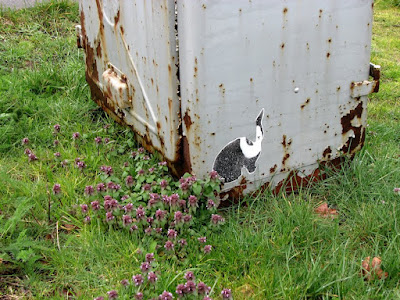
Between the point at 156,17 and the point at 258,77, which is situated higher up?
the point at 156,17

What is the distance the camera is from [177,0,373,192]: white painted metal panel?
2.42 meters

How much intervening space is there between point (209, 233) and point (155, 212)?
0.91ft

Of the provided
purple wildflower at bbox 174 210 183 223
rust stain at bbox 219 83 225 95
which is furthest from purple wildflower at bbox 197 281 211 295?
rust stain at bbox 219 83 225 95

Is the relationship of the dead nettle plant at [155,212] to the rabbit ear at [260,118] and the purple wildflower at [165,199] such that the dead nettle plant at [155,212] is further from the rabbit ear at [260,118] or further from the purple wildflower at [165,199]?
the rabbit ear at [260,118]

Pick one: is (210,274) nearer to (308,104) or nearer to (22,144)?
(308,104)

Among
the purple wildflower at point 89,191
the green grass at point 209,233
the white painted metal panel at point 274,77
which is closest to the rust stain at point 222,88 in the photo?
the white painted metal panel at point 274,77

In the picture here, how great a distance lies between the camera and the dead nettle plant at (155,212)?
239 cm

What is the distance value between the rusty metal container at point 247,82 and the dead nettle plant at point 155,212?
13 centimetres

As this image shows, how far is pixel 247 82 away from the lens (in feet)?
8.36

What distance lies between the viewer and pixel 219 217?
2.54 meters

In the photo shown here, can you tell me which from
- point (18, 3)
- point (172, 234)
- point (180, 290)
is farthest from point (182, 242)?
point (18, 3)

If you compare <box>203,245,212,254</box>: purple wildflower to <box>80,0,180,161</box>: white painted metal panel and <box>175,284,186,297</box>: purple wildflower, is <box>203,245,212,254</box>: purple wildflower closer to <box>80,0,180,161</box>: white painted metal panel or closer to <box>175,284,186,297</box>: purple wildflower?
<box>175,284,186,297</box>: purple wildflower

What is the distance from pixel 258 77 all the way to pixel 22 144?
1713mm

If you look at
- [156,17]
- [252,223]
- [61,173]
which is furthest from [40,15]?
[252,223]
